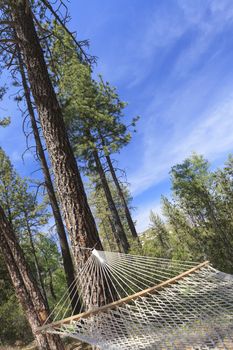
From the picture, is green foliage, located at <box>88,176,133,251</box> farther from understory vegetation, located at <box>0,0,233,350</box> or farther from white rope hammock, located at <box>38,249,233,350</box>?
white rope hammock, located at <box>38,249,233,350</box>

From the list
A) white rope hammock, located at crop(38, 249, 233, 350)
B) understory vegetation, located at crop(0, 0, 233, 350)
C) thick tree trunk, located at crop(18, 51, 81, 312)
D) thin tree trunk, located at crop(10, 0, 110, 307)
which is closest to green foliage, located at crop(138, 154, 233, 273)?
understory vegetation, located at crop(0, 0, 233, 350)

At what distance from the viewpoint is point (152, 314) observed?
8.05ft

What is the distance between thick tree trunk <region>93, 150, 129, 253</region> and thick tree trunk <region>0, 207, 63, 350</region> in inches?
195

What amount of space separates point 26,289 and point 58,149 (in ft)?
9.83

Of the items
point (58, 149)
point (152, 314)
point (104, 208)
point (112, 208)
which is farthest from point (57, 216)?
point (104, 208)

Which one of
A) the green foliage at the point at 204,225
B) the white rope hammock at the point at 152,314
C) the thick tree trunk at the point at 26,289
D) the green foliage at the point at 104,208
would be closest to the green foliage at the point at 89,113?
the green foliage at the point at 104,208

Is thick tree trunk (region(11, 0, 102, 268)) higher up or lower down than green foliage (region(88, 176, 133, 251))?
lower down

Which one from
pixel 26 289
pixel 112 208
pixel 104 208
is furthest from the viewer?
pixel 104 208

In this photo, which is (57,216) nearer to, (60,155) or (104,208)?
(60,155)

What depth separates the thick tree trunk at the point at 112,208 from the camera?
9.89m

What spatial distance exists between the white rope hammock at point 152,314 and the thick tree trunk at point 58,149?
0.22 metres

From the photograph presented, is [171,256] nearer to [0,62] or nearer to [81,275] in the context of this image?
[81,275]

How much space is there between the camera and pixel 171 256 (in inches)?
253

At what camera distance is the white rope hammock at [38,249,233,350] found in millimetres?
2033
